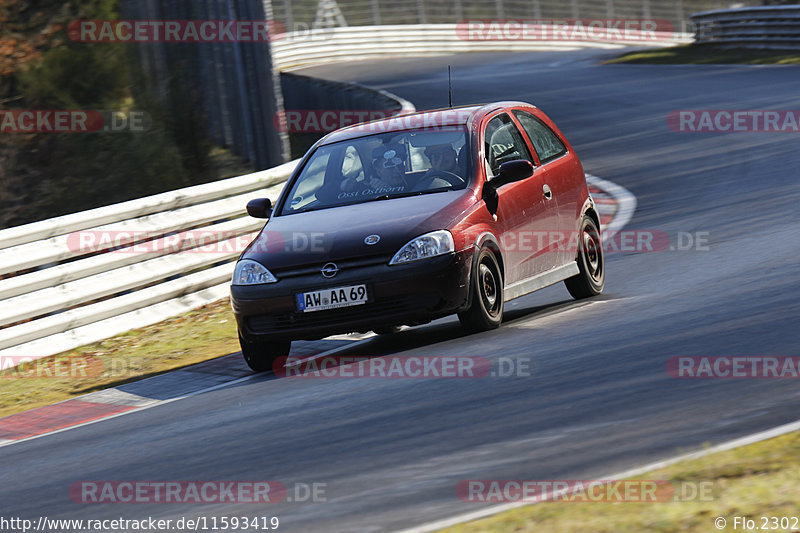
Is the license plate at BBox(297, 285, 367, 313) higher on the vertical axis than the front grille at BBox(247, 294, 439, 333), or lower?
higher

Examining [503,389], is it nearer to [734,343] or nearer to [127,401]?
[734,343]

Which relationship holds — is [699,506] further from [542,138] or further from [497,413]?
[542,138]

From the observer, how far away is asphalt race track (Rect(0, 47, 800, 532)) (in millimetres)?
5625

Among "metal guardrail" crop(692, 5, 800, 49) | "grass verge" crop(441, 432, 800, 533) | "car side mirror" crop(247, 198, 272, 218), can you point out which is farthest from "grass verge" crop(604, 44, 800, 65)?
"grass verge" crop(441, 432, 800, 533)

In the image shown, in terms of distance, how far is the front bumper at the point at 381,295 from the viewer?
865 cm

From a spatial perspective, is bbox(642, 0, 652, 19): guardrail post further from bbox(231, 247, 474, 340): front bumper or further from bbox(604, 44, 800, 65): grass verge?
bbox(231, 247, 474, 340): front bumper

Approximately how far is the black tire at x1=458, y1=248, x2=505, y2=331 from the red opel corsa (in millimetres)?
13

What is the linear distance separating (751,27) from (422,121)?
25.5m

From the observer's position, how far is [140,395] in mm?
9320

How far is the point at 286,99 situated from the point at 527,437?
90.0 ft

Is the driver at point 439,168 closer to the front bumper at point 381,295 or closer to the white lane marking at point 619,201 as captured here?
the front bumper at point 381,295


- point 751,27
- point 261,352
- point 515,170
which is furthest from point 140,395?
point 751,27

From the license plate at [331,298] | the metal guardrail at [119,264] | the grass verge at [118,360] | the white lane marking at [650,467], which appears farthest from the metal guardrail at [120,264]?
the white lane marking at [650,467]

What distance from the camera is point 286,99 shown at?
108 feet
